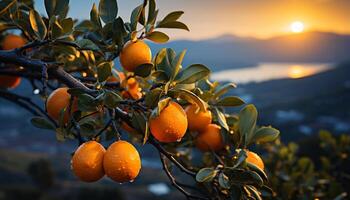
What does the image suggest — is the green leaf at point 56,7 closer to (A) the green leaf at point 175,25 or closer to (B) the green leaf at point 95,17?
(B) the green leaf at point 95,17

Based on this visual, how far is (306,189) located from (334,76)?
7296 centimetres

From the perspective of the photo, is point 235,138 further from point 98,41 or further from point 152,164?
point 152,164

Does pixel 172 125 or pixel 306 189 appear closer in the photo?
pixel 172 125

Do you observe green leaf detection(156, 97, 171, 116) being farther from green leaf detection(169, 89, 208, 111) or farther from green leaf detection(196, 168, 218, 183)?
green leaf detection(196, 168, 218, 183)

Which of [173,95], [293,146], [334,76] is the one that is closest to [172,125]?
[173,95]

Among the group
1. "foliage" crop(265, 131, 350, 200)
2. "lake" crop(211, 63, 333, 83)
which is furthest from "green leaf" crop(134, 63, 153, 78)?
"foliage" crop(265, 131, 350, 200)

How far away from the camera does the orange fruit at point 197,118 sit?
4.59 ft

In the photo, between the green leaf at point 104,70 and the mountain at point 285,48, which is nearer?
the green leaf at point 104,70

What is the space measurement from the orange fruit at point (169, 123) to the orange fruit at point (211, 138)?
0.36 meters

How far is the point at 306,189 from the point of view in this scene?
2.35m

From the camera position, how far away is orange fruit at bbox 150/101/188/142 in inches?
43.1

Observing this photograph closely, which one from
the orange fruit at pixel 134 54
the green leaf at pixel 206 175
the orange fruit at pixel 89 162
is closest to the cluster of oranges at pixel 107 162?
the orange fruit at pixel 89 162

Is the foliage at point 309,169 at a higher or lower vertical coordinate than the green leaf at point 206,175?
lower

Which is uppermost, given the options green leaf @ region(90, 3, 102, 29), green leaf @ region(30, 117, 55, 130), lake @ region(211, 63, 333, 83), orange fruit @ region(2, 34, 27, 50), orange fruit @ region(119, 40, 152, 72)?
green leaf @ region(90, 3, 102, 29)
